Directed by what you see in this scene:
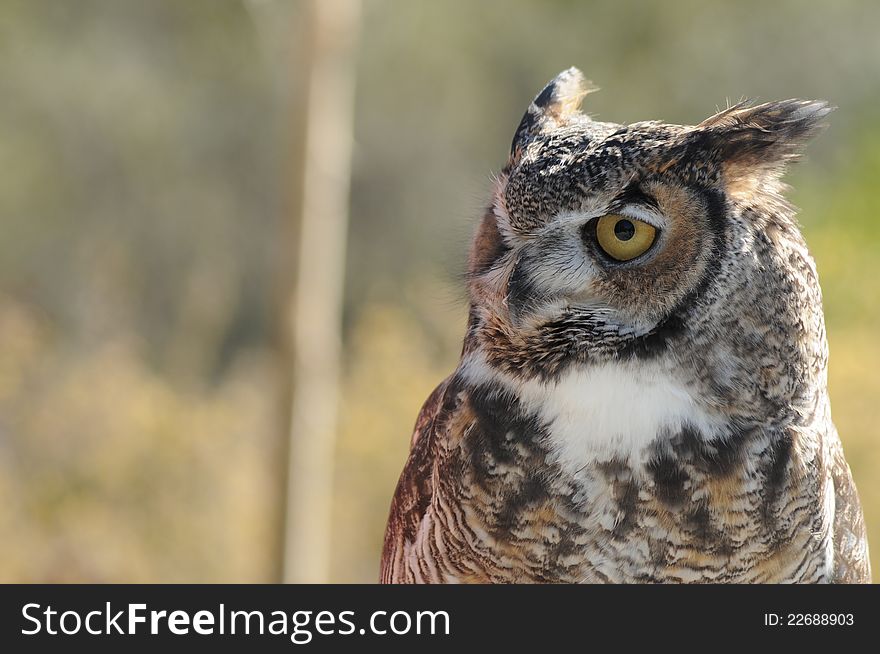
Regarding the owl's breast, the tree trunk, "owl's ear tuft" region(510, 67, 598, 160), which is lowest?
the owl's breast

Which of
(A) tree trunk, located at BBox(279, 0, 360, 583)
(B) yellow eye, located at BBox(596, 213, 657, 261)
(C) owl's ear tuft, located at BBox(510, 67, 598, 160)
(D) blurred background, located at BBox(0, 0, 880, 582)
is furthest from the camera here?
(D) blurred background, located at BBox(0, 0, 880, 582)

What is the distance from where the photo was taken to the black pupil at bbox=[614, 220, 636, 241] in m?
1.21

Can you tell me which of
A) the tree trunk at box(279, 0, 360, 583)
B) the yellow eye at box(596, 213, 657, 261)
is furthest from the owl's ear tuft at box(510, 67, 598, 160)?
the tree trunk at box(279, 0, 360, 583)

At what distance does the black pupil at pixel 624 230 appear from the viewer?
1.21m

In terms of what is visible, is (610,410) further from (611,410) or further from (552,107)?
(552,107)

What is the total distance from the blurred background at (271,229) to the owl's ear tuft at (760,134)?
2.57 meters

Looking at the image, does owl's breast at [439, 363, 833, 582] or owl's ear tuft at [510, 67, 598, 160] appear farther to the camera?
owl's ear tuft at [510, 67, 598, 160]

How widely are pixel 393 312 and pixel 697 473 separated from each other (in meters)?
4.32

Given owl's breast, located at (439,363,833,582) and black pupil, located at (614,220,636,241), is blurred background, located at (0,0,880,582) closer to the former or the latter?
owl's breast, located at (439,363,833,582)

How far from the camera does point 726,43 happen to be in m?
9.36

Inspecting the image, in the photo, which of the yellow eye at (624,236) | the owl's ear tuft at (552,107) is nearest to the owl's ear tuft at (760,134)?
the yellow eye at (624,236)

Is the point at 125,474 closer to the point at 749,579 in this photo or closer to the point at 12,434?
the point at 12,434

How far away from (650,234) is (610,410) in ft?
0.82

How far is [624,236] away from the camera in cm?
121
